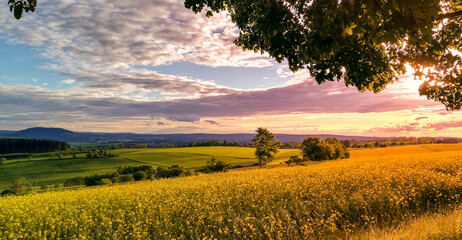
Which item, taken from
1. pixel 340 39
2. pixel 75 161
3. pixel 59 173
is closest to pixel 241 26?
pixel 340 39

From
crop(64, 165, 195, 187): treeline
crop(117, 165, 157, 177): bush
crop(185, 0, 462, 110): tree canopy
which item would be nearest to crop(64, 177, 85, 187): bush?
crop(64, 165, 195, 187): treeline

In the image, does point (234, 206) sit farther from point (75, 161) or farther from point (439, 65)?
point (75, 161)

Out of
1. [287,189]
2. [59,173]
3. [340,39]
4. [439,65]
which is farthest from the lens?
[59,173]

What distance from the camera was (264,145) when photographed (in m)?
77.0

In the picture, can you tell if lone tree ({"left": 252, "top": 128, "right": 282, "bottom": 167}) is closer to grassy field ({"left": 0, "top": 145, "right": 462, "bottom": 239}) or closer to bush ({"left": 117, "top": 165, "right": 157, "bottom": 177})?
bush ({"left": 117, "top": 165, "right": 157, "bottom": 177})

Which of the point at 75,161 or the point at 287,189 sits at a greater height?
the point at 287,189

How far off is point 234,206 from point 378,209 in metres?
5.54

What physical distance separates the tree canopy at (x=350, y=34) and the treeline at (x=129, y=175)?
213ft


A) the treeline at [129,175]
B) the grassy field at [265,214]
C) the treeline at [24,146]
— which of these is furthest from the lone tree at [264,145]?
the treeline at [24,146]

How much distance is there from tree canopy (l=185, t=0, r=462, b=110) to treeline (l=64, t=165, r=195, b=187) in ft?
213

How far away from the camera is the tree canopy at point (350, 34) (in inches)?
207

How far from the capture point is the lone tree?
75062 mm

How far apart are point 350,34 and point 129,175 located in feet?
263

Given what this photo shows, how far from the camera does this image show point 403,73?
12164mm
